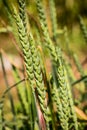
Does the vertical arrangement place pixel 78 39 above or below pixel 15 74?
above

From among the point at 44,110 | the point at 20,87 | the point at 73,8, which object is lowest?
the point at 44,110

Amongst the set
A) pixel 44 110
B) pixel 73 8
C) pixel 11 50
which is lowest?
pixel 44 110

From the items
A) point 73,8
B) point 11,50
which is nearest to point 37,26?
point 11,50

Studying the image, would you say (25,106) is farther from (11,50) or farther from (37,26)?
(11,50)

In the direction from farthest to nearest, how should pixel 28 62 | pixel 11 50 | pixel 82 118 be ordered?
1. pixel 11 50
2. pixel 82 118
3. pixel 28 62

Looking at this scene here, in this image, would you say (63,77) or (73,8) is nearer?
(63,77)

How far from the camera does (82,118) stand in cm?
76

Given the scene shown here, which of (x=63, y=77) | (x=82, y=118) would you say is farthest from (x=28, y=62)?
(x=82, y=118)

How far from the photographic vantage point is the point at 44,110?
0.53 metres

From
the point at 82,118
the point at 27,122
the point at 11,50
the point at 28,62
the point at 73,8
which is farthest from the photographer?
the point at 73,8

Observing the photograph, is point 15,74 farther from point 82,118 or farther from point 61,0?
point 61,0

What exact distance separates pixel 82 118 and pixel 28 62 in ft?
0.97

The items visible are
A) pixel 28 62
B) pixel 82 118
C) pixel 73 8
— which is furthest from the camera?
pixel 73 8

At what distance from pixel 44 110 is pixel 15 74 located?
15.7 inches
